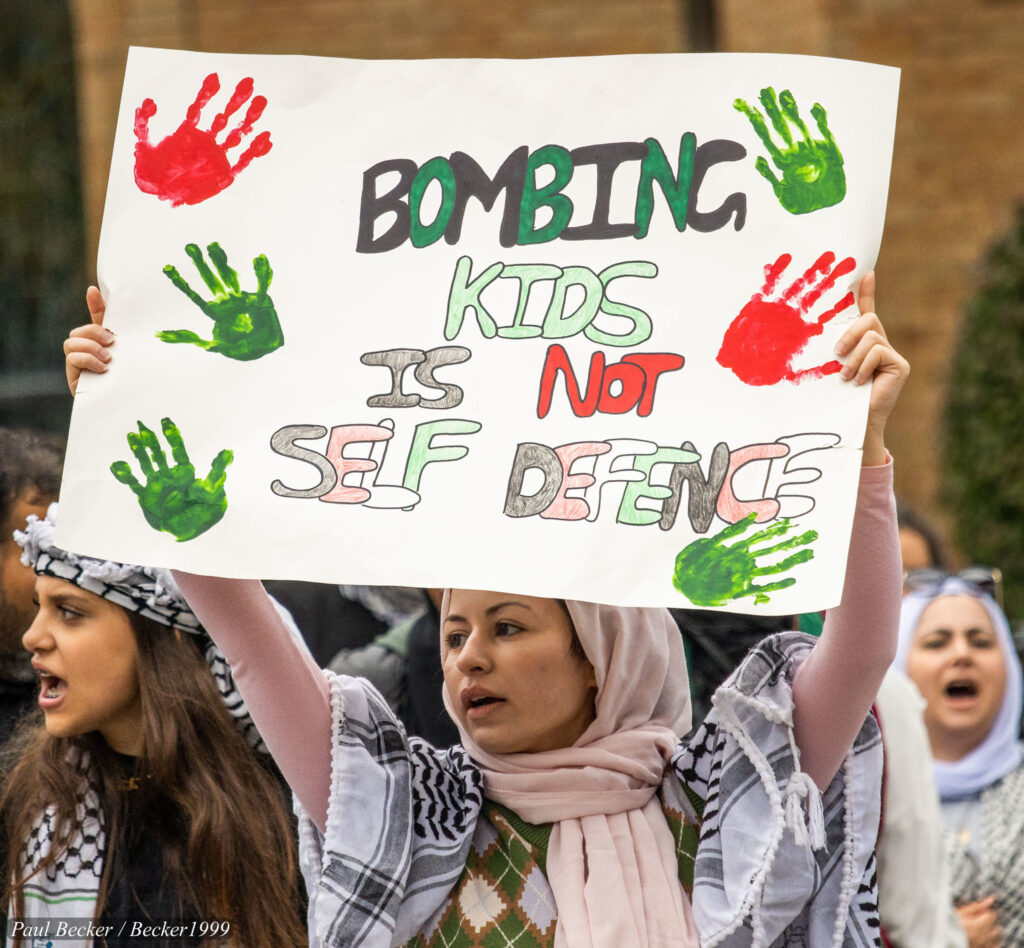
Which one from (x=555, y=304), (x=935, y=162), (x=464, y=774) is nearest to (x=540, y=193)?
(x=555, y=304)

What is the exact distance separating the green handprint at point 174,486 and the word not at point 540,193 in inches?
14.2

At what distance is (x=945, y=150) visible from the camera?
7617 mm

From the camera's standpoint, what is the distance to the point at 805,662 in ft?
6.39

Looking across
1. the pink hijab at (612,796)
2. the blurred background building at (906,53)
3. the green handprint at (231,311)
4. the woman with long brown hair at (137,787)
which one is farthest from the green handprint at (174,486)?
the blurred background building at (906,53)

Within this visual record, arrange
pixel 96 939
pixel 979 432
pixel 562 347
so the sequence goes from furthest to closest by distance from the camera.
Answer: pixel 979 432
pixel 96 939
pixel 562 347

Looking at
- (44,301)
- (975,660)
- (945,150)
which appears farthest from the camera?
(945,150)

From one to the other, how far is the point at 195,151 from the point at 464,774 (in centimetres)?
93

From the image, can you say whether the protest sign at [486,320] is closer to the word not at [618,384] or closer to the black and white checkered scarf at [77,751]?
the word not at [618,384]

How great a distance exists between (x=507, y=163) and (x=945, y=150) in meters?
6.19

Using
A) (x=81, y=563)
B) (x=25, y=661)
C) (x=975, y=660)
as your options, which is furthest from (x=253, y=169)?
(x=975, y=660)

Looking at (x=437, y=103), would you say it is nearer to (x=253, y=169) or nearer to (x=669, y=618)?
(x=253, y=169)

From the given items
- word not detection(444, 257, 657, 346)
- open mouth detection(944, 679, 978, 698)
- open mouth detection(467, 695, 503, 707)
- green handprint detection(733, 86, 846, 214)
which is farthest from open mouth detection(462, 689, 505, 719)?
open mouth detection(944, 679, 978, 698)

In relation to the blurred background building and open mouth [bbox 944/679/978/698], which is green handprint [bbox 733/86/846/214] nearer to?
open mouth [bbox 944/679/978/698]

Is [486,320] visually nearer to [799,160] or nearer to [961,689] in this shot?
[799,160]
